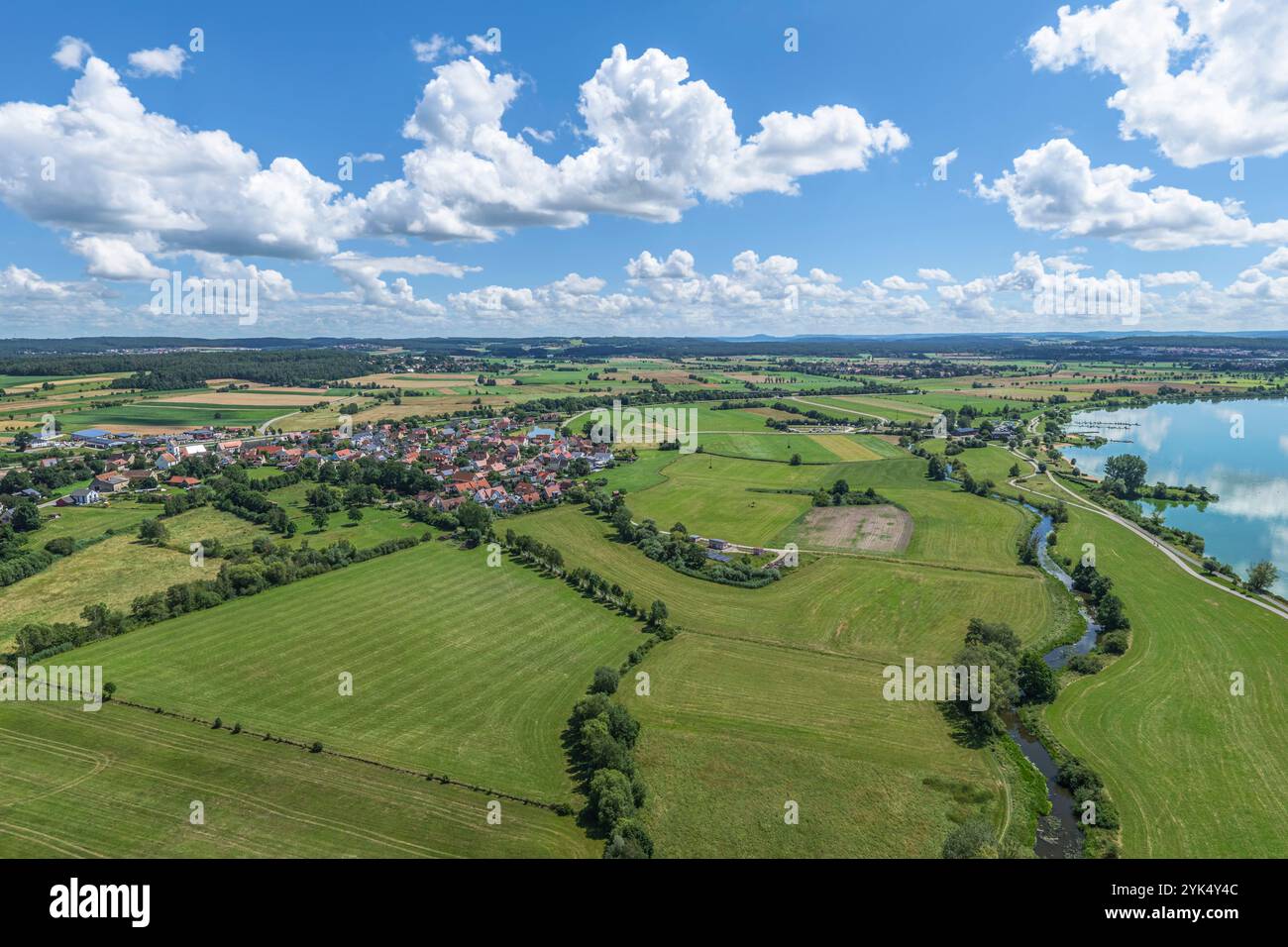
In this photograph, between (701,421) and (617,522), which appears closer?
(617,522)

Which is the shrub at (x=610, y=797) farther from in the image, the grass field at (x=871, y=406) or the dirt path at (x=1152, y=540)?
the grass field at (x=871, y=406)

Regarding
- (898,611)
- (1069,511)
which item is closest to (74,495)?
(898,611)

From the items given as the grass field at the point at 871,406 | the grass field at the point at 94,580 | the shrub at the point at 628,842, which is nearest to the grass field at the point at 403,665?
the shrub at the point at 628,842

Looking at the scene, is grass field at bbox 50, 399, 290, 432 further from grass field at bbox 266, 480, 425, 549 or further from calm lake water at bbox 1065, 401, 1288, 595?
calm lake water at bbox 1065, 401, 1288, 595

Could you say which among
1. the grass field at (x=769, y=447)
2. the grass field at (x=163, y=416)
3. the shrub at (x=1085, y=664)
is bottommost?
the shrub at (x=1085, y=664)

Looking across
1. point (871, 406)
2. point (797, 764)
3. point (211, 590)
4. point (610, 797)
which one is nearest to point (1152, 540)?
point (797, 764)

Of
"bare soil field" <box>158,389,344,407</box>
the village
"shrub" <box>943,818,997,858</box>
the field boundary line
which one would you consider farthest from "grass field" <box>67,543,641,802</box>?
"bare soil field" <box>158,389,344,407</box>
